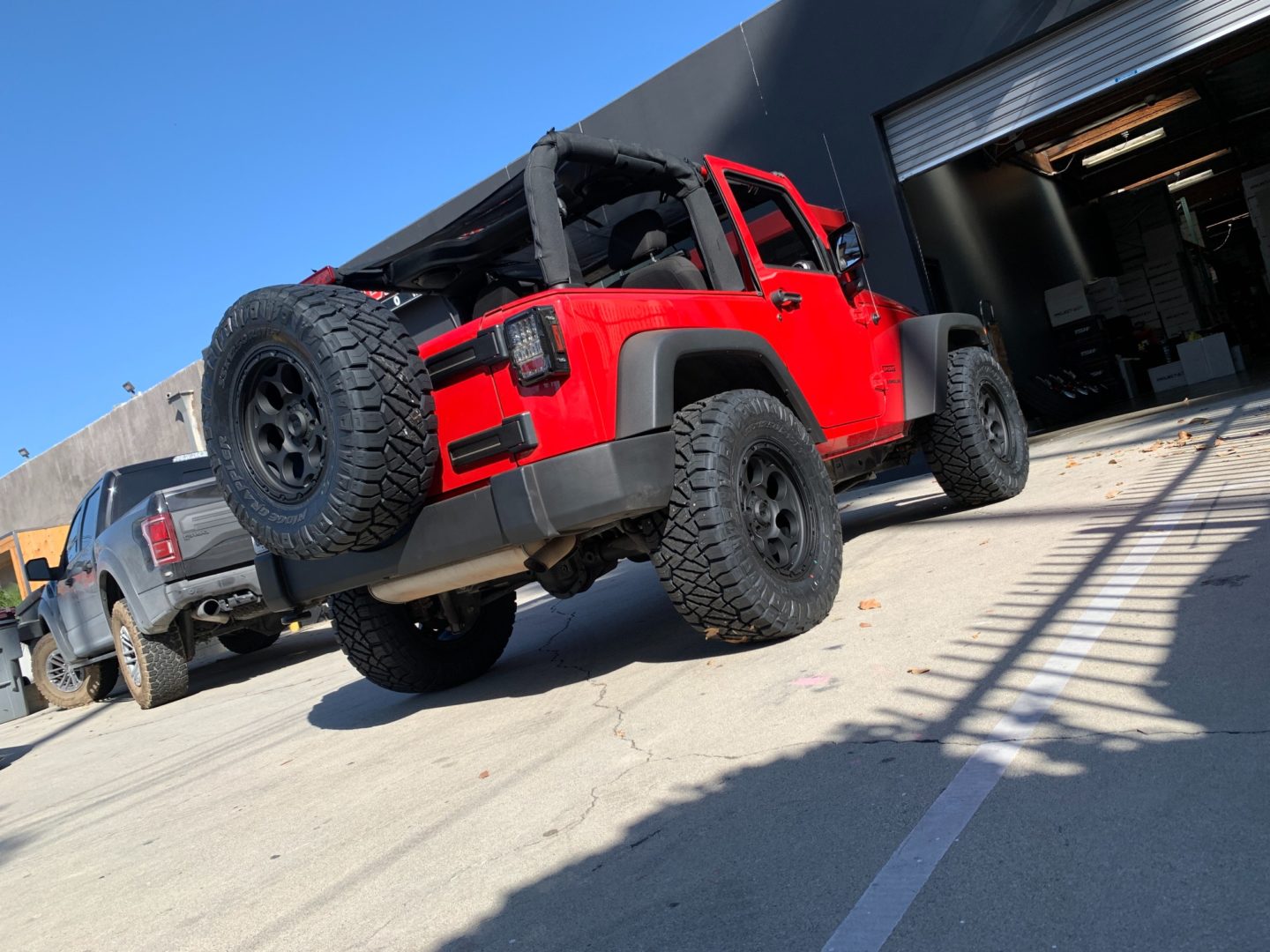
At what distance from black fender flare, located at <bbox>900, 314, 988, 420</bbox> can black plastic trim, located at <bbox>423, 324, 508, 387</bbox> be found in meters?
3.00

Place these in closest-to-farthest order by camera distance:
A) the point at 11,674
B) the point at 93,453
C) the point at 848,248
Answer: the point at 848,248, the point at 11,674, the point at 93,453

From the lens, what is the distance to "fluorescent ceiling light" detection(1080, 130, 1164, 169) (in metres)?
18.2

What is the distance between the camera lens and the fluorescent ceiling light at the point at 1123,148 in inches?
718

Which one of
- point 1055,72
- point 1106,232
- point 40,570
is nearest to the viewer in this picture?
point 40,570

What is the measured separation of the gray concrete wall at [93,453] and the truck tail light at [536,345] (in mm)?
19174

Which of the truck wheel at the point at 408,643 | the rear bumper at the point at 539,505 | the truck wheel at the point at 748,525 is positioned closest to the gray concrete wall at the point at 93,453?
the truck wheel at the point at 408,643

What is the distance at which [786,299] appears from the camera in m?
4.85

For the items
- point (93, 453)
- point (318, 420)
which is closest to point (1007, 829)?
point (318, 420)

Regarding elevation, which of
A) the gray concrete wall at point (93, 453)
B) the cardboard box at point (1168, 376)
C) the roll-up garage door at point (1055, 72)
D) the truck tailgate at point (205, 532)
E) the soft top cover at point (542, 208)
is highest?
the gray concrete wall at point (93, 453)

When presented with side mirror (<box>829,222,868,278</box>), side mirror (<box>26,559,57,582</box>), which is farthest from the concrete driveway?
side mirror (<box>26,559,57,582</box>)

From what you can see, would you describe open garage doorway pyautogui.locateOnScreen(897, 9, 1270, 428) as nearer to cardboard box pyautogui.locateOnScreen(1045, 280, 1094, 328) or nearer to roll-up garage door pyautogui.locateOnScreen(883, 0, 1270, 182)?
cardboard box pyautogui.locateOnScreen(1045, 280, 1094, 328)

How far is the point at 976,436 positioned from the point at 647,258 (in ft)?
8.51

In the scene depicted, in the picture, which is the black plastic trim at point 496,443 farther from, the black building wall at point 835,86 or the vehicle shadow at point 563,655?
the black building wall at point 835,86

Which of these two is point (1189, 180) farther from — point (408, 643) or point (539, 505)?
point (539, 505)
